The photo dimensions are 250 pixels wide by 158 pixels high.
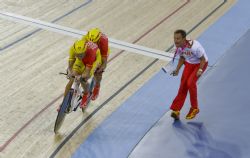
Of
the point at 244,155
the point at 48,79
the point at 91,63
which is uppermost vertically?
the point at 91,63

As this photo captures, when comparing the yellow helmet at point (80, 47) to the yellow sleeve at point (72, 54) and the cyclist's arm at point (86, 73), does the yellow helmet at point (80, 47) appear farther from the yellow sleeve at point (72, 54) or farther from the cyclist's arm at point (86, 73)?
the cyclist's arm at point (86, 73)

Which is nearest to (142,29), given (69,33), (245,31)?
(69,33)

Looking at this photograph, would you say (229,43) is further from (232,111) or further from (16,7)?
(16,7)

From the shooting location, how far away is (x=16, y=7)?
30.6 feet

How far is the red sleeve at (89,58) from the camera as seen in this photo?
17.6 ft

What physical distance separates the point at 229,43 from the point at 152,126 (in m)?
2.97

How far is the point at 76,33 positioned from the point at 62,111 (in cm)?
309

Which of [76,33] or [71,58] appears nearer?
[71,58]

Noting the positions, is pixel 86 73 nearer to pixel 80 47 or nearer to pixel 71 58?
pixel 71 58

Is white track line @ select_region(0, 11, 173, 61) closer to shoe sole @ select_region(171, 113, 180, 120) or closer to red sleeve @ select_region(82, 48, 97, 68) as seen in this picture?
shoe sole @ select_region(171, 113, 180, 120)

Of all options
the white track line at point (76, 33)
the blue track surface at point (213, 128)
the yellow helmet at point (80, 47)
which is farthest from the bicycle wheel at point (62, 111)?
the white track line at point (76, 33)

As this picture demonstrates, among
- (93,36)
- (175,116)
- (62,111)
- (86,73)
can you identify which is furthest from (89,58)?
(175,116)

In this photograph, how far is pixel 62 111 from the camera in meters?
5.60

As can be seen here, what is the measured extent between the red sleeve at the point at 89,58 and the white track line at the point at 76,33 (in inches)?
99.5
